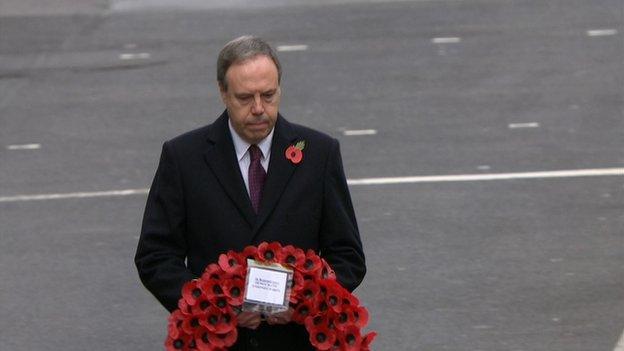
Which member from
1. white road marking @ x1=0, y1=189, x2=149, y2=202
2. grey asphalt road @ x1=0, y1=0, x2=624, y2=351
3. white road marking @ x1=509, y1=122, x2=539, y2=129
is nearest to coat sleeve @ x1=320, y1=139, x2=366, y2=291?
grey asphalt road @ x1=0, y1=0, x2=624, y2=351

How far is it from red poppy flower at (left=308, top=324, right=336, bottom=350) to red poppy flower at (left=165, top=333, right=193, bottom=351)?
1.38 feet

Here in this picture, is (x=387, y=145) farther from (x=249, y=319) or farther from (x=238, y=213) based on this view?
(x=249, y=319)

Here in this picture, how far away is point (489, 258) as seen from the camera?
10.5 meters

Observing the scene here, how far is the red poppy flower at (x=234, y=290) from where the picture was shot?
16.2ft

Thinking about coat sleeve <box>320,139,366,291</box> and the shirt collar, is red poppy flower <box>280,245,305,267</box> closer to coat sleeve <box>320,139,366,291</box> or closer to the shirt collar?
coat sleeve <box>320,139,366,291</box>

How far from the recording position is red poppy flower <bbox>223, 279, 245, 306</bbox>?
493cm

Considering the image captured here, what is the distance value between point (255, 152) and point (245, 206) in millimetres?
207

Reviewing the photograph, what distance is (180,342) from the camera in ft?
16.6

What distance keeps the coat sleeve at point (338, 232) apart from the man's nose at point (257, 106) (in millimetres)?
375

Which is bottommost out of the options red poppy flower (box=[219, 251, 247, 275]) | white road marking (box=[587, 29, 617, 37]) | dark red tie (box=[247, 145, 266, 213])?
white road marking (box=[587, 29, 617, 37])

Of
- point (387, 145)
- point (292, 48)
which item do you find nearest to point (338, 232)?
point (387, 145)

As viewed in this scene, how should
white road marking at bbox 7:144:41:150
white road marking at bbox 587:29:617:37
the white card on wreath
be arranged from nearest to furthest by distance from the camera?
1. the white card on wreath
2. white road marking at bbox 7:144:41:150
3. white road marking at bbox 587:29:617:37

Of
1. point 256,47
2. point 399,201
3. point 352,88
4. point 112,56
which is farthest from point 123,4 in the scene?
point 256,47

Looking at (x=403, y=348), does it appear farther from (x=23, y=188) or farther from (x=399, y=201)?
(x=23, y=188)
